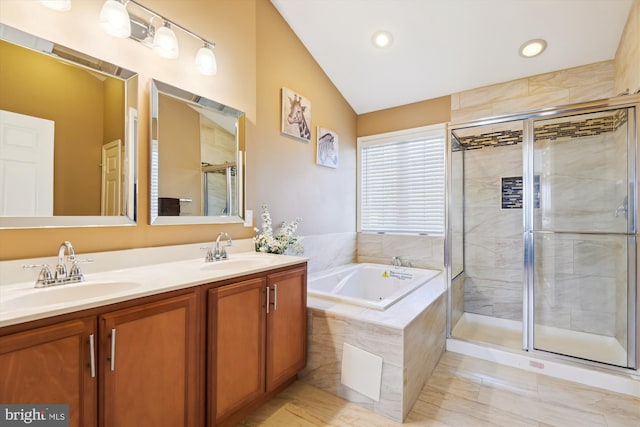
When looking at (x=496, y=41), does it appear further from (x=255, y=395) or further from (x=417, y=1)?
(x=255, y=395)

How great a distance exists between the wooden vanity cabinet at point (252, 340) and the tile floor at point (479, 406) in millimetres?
172

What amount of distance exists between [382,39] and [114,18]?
6.73 feet

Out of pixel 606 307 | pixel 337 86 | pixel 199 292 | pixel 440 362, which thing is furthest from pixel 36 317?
pixel 606 307

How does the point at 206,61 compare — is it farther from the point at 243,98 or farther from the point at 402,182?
the point at 402,182

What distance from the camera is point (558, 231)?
2516mm

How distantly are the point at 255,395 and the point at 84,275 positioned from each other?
3.48ft

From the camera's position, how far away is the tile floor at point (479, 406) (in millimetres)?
1692

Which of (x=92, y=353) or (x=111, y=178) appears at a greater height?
(x=111, y=178)

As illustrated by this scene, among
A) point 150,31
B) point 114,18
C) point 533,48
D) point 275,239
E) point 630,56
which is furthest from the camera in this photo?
point 533,48

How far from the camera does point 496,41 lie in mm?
2479

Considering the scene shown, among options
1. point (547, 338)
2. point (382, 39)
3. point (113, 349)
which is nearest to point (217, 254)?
point (113, 349)

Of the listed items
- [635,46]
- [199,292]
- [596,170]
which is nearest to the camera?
[199,292]

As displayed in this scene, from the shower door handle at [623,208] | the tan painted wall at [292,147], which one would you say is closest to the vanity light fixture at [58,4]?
the tan painted wall at [292,147]
